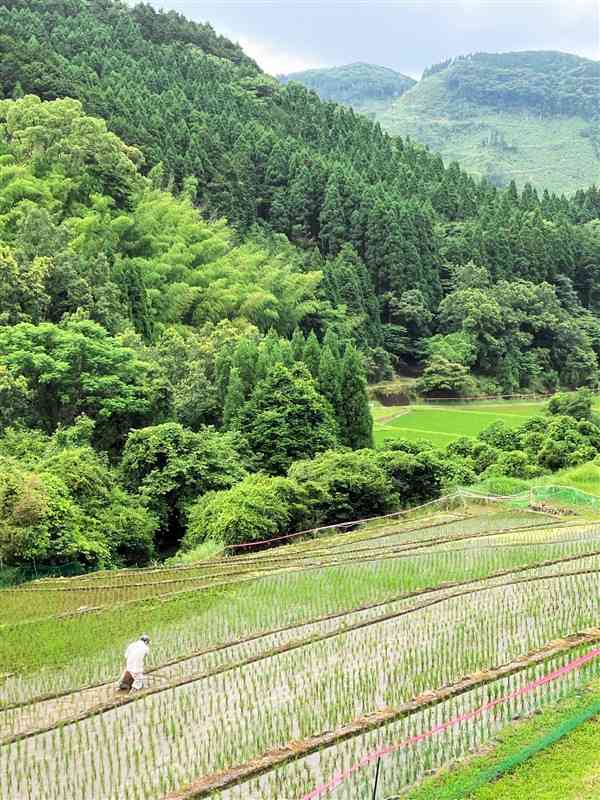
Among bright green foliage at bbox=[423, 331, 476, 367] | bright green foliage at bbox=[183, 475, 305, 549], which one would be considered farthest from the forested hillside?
bright green foliage at bbox=[183, 475, 305, 549]

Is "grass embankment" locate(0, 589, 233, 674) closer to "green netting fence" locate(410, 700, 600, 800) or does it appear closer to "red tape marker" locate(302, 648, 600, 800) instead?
"red tape marker" locate(302, 648, 600, 800)

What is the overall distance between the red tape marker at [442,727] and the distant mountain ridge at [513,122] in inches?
5092

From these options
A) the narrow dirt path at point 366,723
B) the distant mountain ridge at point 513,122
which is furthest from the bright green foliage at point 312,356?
the distant mountain ridge at point 513,122

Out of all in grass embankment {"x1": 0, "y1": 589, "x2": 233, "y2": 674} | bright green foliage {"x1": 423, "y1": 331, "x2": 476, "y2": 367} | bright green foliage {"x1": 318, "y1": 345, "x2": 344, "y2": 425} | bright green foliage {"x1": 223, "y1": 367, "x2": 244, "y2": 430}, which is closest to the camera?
grass embankment {"x1": 0, "y1": 589, "x2": 233, "y2": 674}

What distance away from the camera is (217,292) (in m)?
40.9

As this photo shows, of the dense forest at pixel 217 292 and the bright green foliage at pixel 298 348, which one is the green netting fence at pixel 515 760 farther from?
the bright green foliage at pixel 298 348

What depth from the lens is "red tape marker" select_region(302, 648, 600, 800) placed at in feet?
22.0

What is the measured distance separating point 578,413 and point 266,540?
17284 mm

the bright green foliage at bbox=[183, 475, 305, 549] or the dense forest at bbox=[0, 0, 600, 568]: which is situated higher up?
the dense forest at bbox=[0, 0, 600, 568]

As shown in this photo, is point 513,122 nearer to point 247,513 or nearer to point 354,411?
point 354,411

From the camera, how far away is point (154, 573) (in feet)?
51.9

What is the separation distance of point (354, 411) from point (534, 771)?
76.9 ft

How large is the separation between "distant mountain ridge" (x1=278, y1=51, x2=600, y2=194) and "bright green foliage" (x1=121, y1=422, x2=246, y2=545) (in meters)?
118

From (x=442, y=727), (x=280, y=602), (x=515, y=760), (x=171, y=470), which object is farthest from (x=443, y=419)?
(x=515, y=760)
